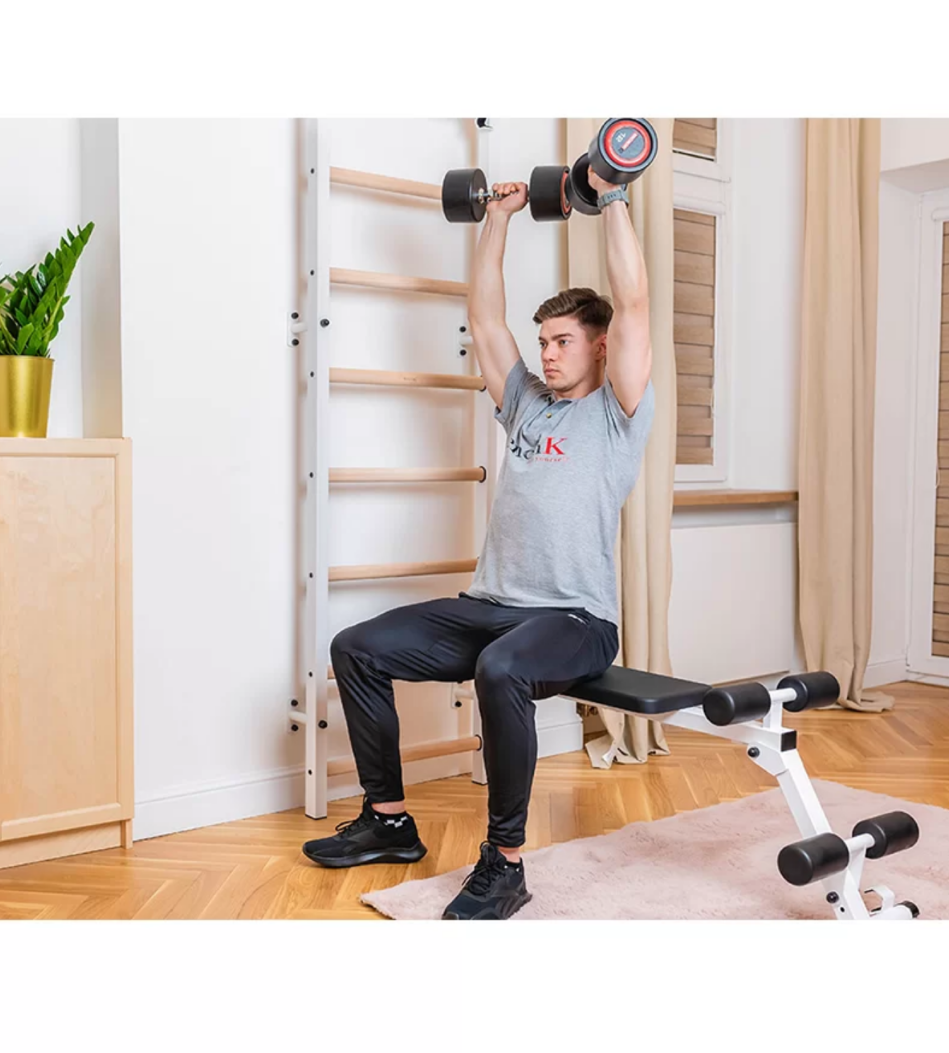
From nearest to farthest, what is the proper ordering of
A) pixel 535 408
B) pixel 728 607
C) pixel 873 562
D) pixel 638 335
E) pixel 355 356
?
pixel 638 335, pixel 535 408, pixel 355 356, pixel 728 607, pixel 873 562

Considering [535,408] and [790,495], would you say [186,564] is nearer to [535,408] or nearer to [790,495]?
[535,408]

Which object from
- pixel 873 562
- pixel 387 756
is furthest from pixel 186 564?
pixel 873 562

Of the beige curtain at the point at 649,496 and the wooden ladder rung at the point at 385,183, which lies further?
the beige curtain at the point at 649,496

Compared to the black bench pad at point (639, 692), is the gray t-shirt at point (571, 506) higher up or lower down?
higher up

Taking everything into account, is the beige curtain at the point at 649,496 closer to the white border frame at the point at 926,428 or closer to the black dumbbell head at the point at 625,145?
the black dumbbell head at the point at 625,145

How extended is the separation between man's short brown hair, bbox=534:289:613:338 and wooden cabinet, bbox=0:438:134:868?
39.3 inches

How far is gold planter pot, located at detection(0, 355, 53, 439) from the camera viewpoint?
2.38 meters

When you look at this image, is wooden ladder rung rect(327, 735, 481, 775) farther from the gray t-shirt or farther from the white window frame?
the white window frame

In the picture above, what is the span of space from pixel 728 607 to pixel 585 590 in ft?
5.37

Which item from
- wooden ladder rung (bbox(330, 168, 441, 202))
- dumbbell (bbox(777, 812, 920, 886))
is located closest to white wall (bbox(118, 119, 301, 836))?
wooden ladder rung (bbox(330, 168, 441, 202))

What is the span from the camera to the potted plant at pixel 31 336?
238 centimetres

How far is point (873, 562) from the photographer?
4324 mm

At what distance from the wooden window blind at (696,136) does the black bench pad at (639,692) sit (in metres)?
2.39

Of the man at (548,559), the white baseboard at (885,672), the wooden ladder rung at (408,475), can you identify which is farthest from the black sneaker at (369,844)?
the white baseboard at (885,672)
